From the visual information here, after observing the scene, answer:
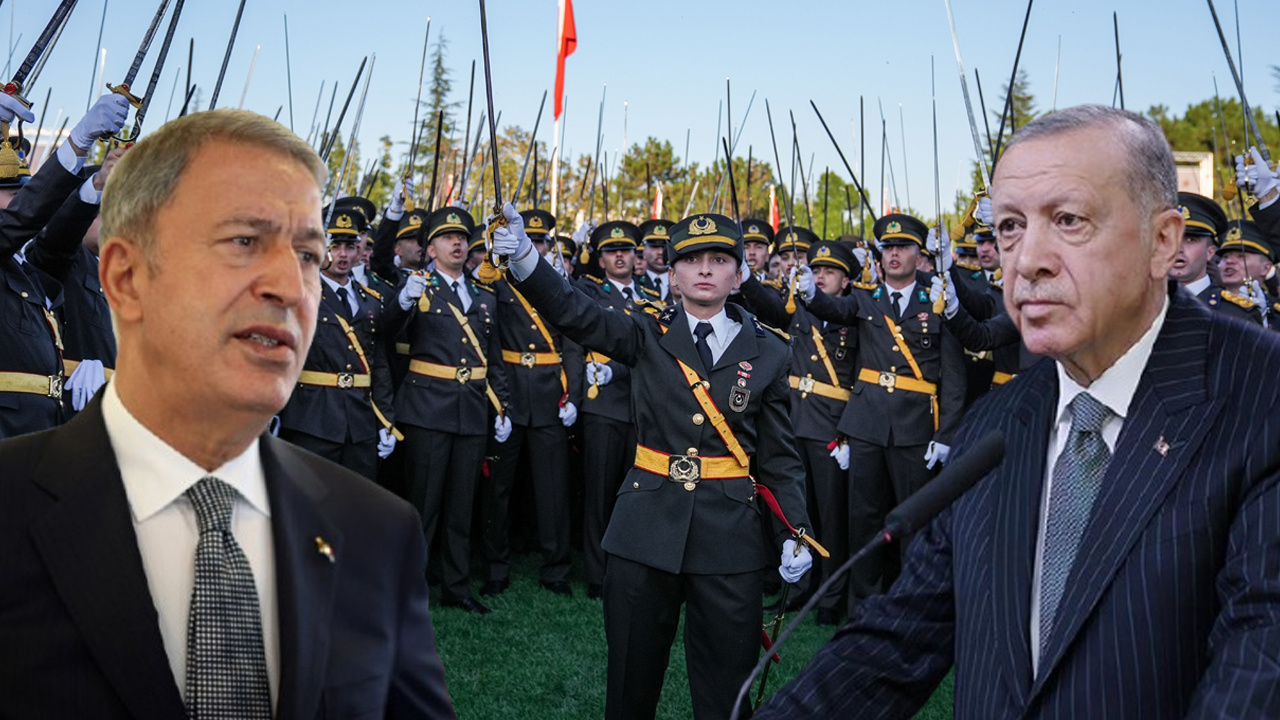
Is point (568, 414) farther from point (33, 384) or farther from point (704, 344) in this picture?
point (33, 384)

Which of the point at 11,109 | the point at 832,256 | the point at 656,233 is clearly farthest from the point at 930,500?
the point at 656,233

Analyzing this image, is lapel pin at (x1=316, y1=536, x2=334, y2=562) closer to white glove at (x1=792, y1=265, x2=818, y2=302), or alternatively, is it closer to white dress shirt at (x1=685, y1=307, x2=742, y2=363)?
white dress shirt at (x1=685, y1=307, x2=742, y2=363)

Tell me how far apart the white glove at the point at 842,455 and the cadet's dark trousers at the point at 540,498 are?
6.75 feet

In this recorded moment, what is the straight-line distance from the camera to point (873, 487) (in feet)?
28.7

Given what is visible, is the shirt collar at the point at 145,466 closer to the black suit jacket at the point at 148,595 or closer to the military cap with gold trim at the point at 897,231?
the black suit jacket at the point at 148,595

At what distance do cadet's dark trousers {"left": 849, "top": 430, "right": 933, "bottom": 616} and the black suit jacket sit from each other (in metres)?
7.02

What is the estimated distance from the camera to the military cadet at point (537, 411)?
9.30 metres

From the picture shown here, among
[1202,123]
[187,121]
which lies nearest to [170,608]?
[187,121]

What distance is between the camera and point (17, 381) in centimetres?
552

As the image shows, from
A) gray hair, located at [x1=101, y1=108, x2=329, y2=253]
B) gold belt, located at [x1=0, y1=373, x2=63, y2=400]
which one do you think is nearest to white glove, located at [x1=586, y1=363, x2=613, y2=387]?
gold belt, located at [x1=0, y1=373, x2=63, y2=400]

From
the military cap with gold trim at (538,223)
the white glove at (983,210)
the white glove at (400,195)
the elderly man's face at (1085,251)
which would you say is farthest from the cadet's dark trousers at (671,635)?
the military cap with gold trim at (538,223)

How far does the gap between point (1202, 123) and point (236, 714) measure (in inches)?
1964

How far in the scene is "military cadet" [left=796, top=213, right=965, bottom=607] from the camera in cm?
859

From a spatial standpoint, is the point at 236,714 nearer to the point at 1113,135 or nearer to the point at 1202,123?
the point at 1113,135
